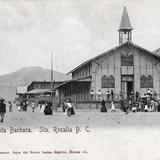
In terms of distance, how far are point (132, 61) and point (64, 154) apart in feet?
63.5

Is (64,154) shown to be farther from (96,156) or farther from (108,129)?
(108,129)

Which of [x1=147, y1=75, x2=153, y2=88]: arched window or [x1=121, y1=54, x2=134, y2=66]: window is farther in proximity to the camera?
[x1=147, y1=75, x2=153, y2=88]: arched window

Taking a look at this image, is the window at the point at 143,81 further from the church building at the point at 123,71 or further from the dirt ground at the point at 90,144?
the dirt ground at the point at 90,144

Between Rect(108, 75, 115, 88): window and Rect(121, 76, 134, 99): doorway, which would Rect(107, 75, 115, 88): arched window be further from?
Rect(121, 76, 134, 99): doorway

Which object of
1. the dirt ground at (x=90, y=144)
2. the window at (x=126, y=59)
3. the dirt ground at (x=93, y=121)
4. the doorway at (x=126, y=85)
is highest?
the window at (x=126, y=59)

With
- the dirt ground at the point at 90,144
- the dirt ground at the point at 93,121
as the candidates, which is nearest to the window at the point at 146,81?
the dirt ground at the point at 93,121

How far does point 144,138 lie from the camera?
16219 millimetres

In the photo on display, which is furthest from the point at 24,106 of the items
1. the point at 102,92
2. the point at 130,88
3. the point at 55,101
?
the point at 130,88

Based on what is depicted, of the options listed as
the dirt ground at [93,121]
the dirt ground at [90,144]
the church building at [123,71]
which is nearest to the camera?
the dirt ground at [90,144]

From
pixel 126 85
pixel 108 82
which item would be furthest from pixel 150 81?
pixel 108 82

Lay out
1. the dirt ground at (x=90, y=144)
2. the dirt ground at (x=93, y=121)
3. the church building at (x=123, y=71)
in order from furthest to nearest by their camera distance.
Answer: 1. the church building at (x=123, y=71)
2. the dirt ground at (x=93, y=121)
3. the dirt ground at (x=90, y=144)

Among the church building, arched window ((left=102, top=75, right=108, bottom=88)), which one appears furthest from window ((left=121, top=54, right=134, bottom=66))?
arched window ((left=102, top=75, right=108, bottom=88))

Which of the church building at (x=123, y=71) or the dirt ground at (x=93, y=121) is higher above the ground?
the church building at (x=123, y=71)

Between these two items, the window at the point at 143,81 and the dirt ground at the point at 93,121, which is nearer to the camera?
the dirt ground at the point at 93,121
